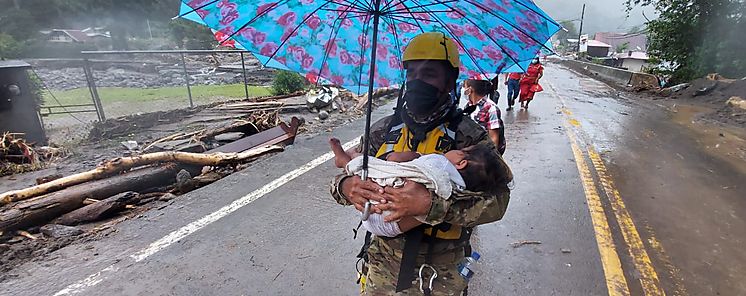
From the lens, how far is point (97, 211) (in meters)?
3.96

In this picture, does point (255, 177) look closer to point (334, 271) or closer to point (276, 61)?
point (334, 271)

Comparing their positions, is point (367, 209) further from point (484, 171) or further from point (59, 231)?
point (59, 231)

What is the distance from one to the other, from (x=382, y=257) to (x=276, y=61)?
1.22m

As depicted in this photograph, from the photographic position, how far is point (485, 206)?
1.39 meters

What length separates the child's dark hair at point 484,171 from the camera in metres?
1.38

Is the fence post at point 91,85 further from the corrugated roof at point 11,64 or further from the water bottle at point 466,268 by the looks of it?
the water bottle at point 466,268

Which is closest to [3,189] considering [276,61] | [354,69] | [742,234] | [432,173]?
[276,61]

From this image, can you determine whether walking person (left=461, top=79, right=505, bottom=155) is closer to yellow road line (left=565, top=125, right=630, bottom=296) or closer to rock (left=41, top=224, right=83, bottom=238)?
yellow road line (left=565, top=125, right=630, bottom=296)

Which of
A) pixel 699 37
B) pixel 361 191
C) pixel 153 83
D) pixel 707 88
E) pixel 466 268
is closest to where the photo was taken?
pixel 361 191

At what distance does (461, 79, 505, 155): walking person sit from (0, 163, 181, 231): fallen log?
3.90 metres

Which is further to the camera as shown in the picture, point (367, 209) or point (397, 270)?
point (397, 270)

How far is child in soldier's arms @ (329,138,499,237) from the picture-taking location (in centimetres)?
125

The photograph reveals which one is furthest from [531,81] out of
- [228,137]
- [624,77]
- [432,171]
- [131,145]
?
[624,77]

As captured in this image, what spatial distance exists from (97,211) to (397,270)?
369 centimetres
